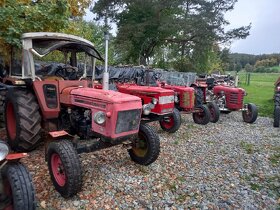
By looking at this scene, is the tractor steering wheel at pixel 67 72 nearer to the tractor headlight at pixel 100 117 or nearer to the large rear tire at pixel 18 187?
the tractor headlight at pixel 100 117

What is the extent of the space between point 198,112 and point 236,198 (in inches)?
186

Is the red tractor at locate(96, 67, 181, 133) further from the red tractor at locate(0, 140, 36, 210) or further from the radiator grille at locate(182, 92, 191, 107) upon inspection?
the red tractor at locate(0, 140, 36, 210)

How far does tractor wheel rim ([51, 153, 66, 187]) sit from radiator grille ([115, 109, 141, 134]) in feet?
2.78

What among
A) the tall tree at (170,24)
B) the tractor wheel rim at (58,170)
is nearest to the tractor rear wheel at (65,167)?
the tractor wheel rim at (58,170)

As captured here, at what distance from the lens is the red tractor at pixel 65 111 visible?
3.64 metres

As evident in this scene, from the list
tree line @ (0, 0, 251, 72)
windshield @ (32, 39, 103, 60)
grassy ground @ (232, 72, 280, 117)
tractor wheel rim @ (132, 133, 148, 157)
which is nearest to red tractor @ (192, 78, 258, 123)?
grassy ground @ (232, 72, 280, 117)

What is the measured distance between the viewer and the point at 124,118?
3732 millimetres

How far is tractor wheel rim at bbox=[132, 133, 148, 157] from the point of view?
4.48 metres

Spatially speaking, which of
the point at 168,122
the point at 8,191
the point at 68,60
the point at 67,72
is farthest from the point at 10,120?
the point at 168,122

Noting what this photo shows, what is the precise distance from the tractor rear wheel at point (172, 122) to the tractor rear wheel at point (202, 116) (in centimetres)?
154

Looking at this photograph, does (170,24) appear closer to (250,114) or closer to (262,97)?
(262,97)

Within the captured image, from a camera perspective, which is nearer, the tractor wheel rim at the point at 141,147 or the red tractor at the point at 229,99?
the tractor wheel rim at the point at 141,147

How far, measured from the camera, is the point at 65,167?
131 inches

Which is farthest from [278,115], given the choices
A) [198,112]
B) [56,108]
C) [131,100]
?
[56,108]
